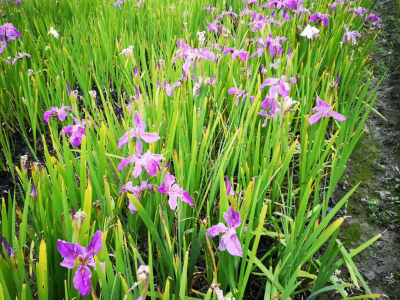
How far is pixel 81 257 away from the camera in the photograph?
84 cm

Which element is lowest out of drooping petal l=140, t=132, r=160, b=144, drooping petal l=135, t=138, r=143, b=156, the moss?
the moss

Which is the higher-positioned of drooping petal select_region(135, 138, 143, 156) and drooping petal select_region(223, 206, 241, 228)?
drooping petal select_region(135, 138, 143, 156)

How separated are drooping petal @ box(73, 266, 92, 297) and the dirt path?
37.7 inches

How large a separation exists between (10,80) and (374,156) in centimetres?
262

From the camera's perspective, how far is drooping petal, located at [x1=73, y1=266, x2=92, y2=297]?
0.80m

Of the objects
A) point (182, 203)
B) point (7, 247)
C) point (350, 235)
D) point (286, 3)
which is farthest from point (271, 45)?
point (7, 247)

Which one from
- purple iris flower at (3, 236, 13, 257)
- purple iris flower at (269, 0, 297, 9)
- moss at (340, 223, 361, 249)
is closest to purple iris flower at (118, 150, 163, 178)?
purple iris flower at (3, 236, 13, 257)

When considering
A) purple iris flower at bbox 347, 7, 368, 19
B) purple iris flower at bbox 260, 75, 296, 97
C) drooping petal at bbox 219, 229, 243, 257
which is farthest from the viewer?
purple iris flower at bbox 347, 7, 368, 19

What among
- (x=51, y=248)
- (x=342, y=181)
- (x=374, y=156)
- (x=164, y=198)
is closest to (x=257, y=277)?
(x=164, y=198)

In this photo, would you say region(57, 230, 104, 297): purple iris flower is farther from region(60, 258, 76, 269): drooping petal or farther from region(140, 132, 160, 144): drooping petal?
region(140, 132, 160, 144): drooping petal

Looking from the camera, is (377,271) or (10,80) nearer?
(377,271)

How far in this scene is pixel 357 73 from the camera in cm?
242

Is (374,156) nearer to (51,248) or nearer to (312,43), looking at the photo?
(312,43)

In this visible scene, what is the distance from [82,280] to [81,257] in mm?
58
